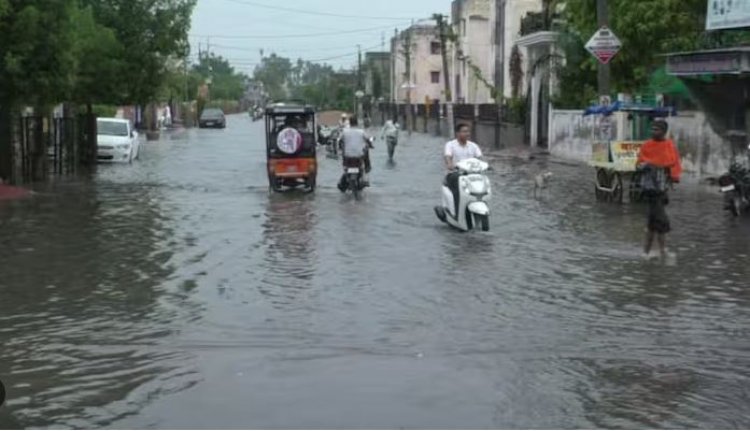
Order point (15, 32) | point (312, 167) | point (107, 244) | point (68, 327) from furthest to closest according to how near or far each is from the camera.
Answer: point (312, 167)
point (15, 32)
point (107, 244)
point (68, 327)

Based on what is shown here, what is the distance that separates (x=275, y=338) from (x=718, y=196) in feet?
55.7

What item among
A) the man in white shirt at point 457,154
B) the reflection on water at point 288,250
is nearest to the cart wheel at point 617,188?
the man in white shirt at point 457,154

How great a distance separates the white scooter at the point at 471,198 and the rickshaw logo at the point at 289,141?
825 centimetres

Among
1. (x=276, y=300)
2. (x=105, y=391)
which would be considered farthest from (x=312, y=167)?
(x=105, y=391)

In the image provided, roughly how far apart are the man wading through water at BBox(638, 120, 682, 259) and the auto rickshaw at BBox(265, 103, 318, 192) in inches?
449

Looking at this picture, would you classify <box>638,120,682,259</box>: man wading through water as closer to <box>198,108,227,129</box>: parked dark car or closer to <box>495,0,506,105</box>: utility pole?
<box>495,0,506,105</box>: utility pole

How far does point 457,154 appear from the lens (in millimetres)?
17641

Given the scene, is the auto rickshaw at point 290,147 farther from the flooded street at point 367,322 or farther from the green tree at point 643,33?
the green tree at point 643,33

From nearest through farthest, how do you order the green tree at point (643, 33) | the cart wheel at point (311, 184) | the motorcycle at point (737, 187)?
the motorcycle at point (737, 187), the cart wheel at point (311, 184), the green tree at point (643, 33)

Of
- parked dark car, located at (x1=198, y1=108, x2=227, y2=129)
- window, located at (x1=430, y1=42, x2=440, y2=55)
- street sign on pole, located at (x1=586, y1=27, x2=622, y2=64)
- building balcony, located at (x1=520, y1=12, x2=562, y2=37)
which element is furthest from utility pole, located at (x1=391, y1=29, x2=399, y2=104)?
street sign on pole, located at (x1=586, y1=27, x2=622, y2=64)

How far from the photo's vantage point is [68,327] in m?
9.92

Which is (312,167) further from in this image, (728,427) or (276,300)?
(728,427)

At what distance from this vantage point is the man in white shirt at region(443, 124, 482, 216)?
688 inches

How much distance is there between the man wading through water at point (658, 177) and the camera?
563 inches
